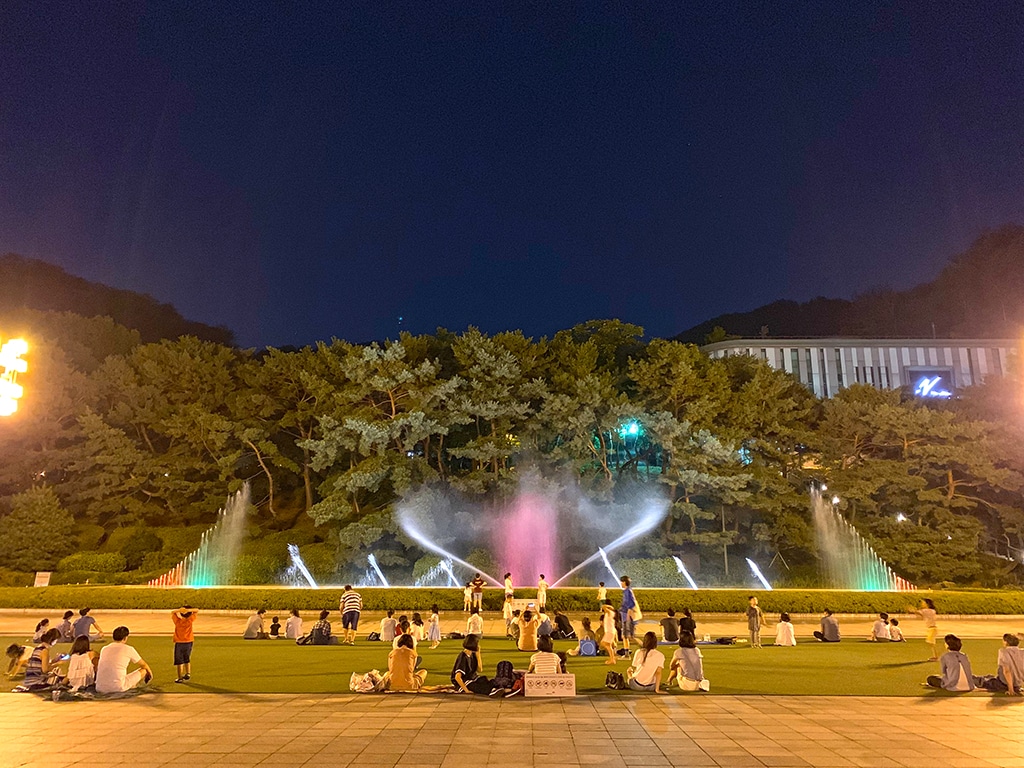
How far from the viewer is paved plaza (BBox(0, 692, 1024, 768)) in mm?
6652

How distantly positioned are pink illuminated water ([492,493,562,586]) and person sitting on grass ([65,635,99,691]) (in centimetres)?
1891

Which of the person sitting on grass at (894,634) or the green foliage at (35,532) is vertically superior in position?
the green foliage at (35,532)

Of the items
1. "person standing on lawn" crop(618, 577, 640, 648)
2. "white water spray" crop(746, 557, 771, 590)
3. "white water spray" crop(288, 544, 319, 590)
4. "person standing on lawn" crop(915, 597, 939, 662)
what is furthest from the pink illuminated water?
"person standing on lawn" crop(915, 597, 939, 662)

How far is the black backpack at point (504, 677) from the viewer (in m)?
9.57

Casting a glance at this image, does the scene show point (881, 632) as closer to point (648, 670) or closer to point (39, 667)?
point (648, 670)

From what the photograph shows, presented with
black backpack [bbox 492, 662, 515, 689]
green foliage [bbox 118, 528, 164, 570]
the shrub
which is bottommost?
black backpack [bbox 492, 662, 515, 689]

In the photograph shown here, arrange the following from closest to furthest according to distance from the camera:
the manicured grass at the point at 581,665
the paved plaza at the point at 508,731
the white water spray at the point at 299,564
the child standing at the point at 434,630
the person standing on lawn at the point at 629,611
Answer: the paved plaza at the point at 508,731 → the manicured grass at the point at 581,665 → the person standing on lawn at the point at 629,611 → the child standing at the point at 434,630 → the white water spray at the point at 299,564

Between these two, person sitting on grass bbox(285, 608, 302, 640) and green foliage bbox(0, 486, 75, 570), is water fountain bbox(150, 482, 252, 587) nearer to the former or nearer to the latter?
green foliage bbox(0, 486, 75, 570)

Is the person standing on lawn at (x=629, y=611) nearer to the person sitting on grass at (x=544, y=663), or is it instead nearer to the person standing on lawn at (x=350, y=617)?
the person sitting on grass at (x=544, y=663)

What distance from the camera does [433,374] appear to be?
2994 centimetres

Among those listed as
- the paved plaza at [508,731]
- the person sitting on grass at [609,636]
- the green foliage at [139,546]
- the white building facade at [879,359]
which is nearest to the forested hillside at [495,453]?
the green foliage at [139,546]

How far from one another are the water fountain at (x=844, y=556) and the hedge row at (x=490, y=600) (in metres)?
6.16

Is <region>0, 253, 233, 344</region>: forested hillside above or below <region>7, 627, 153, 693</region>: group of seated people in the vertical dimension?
above

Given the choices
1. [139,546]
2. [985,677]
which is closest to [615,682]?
[985,677]
